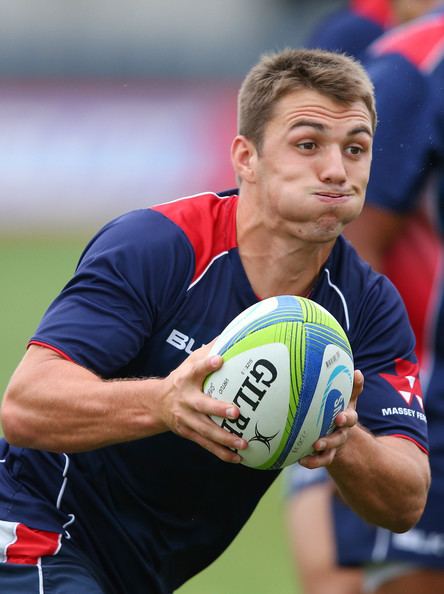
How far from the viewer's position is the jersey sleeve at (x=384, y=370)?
15.1 feet

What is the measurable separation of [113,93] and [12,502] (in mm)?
17573

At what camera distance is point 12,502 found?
4.60 m

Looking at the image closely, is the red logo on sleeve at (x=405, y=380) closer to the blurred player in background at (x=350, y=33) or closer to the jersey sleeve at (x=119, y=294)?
the jersey sleeve at (x=119, y=294)

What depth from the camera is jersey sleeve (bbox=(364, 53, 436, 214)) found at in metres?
5.92

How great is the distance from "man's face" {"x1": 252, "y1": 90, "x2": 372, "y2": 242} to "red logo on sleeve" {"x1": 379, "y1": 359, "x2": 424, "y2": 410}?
59 centimetres

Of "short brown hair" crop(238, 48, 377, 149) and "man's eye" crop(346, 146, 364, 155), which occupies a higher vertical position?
"short brown hair" crop(238, 48, 377, 149)

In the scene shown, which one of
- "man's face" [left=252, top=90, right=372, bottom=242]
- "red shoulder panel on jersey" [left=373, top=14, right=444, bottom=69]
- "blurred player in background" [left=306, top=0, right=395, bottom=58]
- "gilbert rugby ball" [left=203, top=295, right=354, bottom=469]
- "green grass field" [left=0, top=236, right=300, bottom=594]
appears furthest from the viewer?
"green grass field" [left=0, top=236, right=300, bottom=594]

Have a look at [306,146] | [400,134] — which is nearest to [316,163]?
Answer: [306,146]

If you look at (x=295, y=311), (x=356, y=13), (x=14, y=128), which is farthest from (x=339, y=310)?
(x=14, y=128)

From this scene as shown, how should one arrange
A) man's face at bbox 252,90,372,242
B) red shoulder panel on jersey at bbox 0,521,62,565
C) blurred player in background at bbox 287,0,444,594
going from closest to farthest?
man's face at bbox 252,90,372,242
red shoulder panel on jersey at bbox 0,521,62,565
blurred player in background at bbox 287,0,444,594

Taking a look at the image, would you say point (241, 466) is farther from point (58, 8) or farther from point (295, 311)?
point (58, 8)

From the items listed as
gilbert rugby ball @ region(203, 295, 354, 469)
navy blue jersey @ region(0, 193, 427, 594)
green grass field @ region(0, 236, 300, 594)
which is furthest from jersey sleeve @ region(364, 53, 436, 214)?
green grass field @ region(0, 236, 300, 594)

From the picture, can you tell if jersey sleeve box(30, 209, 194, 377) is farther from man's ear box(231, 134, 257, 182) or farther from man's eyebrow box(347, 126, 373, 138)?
man's eyebrow box(347, 126, 373, 138)

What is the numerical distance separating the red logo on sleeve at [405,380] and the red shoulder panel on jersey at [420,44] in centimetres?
196
